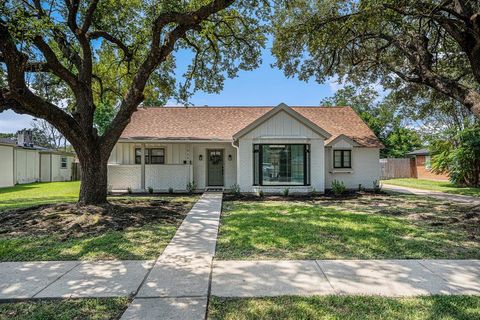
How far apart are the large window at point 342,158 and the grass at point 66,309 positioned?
47.0 feet

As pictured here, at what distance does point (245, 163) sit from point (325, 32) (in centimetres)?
684

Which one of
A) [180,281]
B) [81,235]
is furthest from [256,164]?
[180,281]

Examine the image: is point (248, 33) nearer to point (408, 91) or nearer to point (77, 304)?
point (408, 91)

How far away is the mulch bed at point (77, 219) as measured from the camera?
732 centimetres

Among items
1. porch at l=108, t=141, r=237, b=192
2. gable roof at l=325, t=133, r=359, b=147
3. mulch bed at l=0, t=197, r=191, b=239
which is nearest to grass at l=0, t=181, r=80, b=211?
mulch bed at l=0, t=197, r=191, b=239

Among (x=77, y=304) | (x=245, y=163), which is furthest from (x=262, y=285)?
(x=245, y=163)

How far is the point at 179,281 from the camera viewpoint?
14.2 feet

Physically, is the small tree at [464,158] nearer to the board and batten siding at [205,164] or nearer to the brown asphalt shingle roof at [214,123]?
the brown asphalt shingle roof at [214,123]

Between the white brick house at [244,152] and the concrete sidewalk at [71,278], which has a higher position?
the white brick house at [244,152]

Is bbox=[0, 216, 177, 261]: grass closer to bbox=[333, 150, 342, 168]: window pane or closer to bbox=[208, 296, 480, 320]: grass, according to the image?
bbox=[208, 296, 480, 320]: grass

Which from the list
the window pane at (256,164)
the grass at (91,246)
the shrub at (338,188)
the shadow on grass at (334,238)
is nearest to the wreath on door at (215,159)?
the window pane at (256,164)

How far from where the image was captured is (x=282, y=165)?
48.9ft

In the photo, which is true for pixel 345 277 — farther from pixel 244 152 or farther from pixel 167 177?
pixel 167 177

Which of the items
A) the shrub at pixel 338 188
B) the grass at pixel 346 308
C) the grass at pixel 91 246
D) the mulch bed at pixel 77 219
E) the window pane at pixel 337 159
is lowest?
the grass at pixel 346 308
